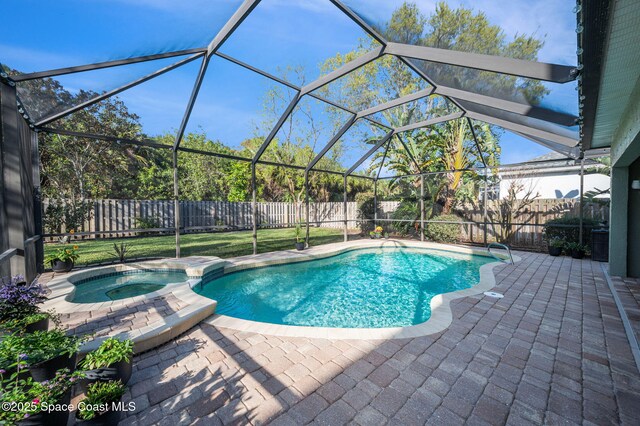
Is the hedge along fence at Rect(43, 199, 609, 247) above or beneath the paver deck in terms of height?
above

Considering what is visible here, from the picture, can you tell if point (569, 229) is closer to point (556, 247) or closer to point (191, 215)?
point (556, 247)

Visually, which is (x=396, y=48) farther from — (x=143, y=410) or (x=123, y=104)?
(x=123, y=104)

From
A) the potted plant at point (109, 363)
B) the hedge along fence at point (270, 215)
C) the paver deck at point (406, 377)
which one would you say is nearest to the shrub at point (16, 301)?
the paver deck at point (406, 377)

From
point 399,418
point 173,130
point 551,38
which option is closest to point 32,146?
point 399,418

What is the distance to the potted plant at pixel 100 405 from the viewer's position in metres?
1.71

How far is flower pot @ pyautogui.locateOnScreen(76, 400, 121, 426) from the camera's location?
1.72 meters

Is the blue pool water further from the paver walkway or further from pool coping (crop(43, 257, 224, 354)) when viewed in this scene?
the paver walkway

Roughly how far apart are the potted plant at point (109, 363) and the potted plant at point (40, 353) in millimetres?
150

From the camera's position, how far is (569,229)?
885cm

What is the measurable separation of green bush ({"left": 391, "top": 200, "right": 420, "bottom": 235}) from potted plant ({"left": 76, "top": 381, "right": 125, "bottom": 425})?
1203cm

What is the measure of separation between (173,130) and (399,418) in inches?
1019

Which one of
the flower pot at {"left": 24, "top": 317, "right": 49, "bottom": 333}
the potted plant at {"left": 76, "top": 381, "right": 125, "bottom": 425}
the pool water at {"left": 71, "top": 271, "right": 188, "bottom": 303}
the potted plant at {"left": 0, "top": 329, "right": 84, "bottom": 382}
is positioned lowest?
the pool water at {"left": 71, "top": 271, "right": 188, "bottom": 303}

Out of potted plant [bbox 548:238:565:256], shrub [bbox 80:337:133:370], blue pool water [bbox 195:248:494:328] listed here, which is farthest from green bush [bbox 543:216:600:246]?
shrub [bbox 80:337:133:370]

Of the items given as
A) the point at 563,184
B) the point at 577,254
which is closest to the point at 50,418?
the point at 577,254
